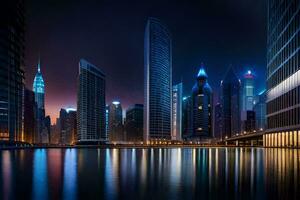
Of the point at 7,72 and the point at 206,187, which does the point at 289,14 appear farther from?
the point at 7,72

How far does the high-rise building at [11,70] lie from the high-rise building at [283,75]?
98.6 meters

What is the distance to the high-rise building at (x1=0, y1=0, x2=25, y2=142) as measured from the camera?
445 ft

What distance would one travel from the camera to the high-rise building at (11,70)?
445ft

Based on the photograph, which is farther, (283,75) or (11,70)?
(11,70)

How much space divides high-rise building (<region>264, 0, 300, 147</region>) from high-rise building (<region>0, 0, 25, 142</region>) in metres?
98.6

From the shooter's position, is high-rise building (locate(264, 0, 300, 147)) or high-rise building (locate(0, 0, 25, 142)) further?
high-rise building (locate(0, 0, 25, 142))

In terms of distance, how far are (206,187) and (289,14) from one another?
94726 mm

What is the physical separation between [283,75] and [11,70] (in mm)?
103755

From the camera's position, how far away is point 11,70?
142m

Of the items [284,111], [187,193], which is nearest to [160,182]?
[187,193]

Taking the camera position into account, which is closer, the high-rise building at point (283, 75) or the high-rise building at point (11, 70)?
the high-rise building at point (283, 75)

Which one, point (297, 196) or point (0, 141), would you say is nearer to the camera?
point (297, 196)

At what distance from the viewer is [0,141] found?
125 metres

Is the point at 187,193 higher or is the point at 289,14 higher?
the point at 289,14
